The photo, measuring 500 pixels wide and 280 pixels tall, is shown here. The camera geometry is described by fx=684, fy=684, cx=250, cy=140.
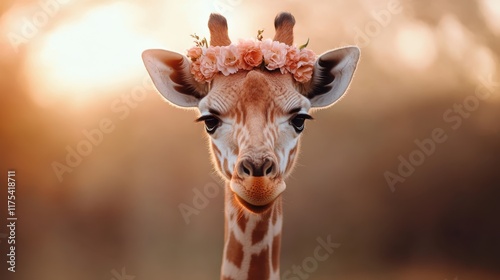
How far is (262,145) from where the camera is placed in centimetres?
397

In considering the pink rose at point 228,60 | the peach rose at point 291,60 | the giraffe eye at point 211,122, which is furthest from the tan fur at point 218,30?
the giraffe eye at point 211,122

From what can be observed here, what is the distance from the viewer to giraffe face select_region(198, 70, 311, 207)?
3.91 m

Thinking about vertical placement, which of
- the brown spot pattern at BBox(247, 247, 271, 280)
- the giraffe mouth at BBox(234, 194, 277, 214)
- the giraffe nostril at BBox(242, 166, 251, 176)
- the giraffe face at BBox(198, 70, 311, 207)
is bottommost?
the brown spot pattern at BBox(247, 247, 271, 280)

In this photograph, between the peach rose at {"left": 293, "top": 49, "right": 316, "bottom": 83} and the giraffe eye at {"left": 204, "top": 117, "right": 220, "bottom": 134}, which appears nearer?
the giraffe eye at {"left": 204, "top": 117, "right": 220, "bottom": 134}

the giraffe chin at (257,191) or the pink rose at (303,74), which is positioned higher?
the pink rose at (303,74)

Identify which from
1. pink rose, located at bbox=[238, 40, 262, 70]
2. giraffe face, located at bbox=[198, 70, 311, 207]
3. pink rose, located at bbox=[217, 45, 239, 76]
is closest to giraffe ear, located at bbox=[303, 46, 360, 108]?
giraffe face, located at bbox=[198, 70, 311, 207]

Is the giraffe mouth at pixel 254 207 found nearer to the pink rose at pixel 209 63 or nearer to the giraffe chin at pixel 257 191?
the giraffe chin at pixel 257 191

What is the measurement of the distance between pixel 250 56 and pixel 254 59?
0.11ft

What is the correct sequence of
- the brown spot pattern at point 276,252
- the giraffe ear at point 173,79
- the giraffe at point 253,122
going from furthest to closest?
the giraffe ear at point 173,79 < the brown spot pattern at point 276,252 < the giraffe at point 253,122

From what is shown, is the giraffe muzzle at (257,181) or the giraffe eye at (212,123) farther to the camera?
the giraffe eye at (212,123)

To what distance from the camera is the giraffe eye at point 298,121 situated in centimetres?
430

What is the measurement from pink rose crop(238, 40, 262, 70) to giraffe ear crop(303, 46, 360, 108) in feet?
1.39

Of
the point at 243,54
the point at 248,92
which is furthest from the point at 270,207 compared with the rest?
the point at 243,54

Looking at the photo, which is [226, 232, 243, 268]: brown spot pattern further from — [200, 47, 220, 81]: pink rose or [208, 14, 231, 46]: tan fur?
[208, 14, 231, 46]: tan fur
